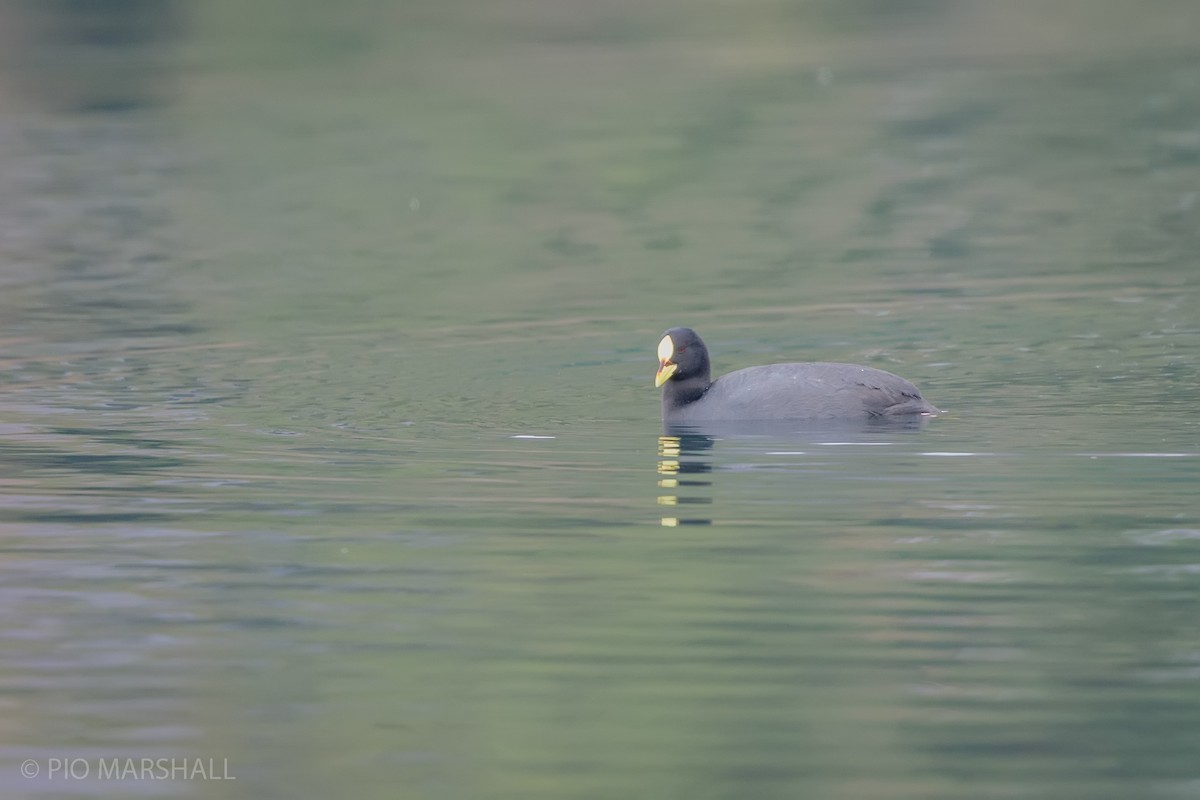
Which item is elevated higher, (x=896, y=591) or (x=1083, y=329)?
(x=1083, y=329)

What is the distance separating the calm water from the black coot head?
17.1 inches

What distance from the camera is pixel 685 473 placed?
10484mm

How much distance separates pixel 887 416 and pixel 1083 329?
3195 millimetres

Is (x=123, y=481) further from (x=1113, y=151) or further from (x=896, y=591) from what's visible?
(x=1113, y=151)

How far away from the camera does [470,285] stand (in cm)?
1733

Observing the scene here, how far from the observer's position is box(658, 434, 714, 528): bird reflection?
9.68m

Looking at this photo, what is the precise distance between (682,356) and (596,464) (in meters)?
1.36

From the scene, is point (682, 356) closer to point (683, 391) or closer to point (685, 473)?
point (683, 391)

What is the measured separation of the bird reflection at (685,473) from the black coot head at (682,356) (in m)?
0.47

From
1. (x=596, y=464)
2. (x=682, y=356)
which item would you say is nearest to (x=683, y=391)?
(x=682, y=356)

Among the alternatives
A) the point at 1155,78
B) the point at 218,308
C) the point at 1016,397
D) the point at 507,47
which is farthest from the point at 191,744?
the point at 507,47

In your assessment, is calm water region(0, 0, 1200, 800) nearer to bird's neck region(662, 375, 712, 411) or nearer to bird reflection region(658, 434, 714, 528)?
bird reflection region(658, 434, 714, 528)

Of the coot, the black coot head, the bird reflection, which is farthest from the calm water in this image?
the black coot head

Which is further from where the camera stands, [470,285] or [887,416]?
[470,285]
